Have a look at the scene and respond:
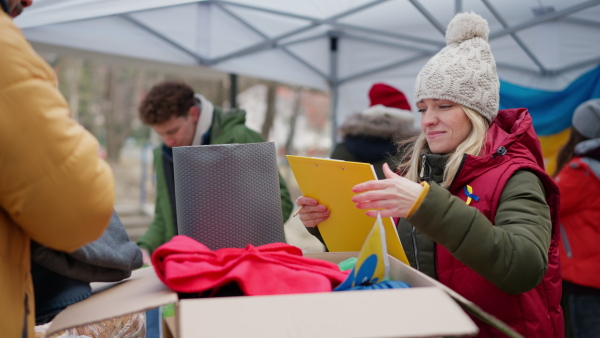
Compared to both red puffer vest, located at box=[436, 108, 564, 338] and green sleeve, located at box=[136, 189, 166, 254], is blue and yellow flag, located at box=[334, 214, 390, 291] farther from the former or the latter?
green sleeve, located at box=[136, 189, 166, 254]

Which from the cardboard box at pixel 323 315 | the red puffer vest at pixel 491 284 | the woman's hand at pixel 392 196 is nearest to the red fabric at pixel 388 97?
the red puffer vest at pixel 491 284

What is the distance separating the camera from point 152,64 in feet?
13.2

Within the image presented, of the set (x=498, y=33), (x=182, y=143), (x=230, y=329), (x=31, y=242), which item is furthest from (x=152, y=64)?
(x=230, y=329)

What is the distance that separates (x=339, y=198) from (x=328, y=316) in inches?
22.9

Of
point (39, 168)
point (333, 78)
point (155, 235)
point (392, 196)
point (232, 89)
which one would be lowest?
point (155, 235)

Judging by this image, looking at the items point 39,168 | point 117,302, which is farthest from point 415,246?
point 39,168

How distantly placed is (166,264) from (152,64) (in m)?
3.29

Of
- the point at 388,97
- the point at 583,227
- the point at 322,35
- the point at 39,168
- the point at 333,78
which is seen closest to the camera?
the point at 39,168

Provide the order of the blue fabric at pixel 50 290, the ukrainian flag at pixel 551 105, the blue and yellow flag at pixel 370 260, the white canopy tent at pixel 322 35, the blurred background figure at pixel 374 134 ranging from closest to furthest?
1. the blue and yellow flag at pixel 370 260
2. the blue fabric at pixel 50 290
3. the blurred background figure at pixel 374 134
4. the white canopy tent at pixel 322 35
5. the ukrainian flag at pixel 551 105

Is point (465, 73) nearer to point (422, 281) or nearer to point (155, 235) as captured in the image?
point (422, 281)

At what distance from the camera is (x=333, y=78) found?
479cm

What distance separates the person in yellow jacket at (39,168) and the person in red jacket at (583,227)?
2.63 meters

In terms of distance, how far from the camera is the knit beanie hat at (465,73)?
147 centimetres

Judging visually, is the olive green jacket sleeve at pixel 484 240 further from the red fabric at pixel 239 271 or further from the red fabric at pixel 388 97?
the red fabric at pixel 388 97
